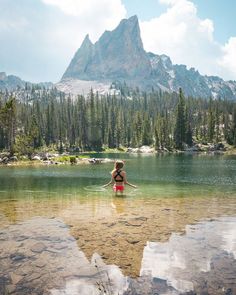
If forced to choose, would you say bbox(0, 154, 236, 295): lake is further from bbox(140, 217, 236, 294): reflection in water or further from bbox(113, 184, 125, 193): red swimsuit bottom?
bbox(113, 184, 125, 193): red swimsuit bottom

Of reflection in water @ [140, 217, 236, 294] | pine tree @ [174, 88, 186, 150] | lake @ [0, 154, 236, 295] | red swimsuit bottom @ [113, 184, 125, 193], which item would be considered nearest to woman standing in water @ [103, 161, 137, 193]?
red swimsuit bottom @ [113, 184, 125, 193]

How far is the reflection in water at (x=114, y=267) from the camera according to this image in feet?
26.9

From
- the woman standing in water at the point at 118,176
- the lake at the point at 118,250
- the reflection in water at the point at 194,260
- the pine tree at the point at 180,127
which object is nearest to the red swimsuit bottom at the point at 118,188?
the woman standing in water at the point at 118,176

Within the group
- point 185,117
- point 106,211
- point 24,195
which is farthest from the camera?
point 185,117

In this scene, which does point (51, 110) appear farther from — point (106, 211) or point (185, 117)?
point (106, 211)

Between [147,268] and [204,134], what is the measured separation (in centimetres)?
16797

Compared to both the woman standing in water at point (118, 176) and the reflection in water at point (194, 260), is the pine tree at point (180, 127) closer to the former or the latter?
the woman standing in water at point (118, 176)

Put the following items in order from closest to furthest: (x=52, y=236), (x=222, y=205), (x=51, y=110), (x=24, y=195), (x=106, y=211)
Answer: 1. (x=52, y=236)
2. (x=106, y=211)
3. (x=222, y=205)
4. (x=24, y=195)
5. (x=51, y=110)

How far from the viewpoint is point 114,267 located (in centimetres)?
959

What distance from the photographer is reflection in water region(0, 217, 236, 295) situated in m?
8.20

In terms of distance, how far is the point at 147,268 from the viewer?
946 centimetres

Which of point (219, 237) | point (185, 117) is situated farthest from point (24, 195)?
point (185, 117)

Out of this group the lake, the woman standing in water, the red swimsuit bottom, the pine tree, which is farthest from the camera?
the pine tree

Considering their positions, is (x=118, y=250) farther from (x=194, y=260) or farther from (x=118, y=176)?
(x=118, y=176)
